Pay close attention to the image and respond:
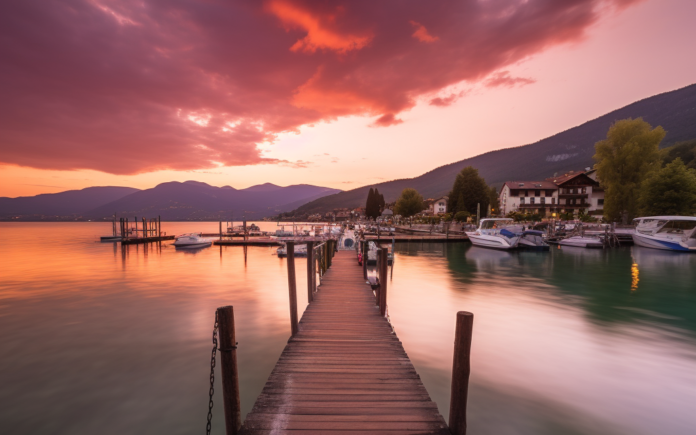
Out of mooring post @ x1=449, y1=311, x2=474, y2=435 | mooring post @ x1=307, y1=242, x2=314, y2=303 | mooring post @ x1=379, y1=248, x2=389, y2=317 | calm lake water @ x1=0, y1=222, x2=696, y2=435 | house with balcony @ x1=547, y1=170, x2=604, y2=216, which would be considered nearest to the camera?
mooring post @ x1=449, y1=311, x2=474, y2=435

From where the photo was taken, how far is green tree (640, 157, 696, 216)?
1833 inches

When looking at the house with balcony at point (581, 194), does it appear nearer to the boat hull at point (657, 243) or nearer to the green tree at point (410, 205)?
the boat hull at point (657, 243)

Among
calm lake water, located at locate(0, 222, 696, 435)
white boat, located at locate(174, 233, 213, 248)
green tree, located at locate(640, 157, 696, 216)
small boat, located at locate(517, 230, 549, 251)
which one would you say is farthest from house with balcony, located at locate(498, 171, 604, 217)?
white boat, located at locate(174, 233, 213, 248)

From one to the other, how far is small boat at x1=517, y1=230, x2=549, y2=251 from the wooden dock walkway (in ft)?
135

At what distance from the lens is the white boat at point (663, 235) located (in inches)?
1556

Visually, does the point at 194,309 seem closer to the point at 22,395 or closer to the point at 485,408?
the point at 22,395

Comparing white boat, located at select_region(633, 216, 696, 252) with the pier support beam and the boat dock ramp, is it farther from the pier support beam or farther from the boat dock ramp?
the boat dock ramp

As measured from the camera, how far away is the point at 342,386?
5.91 meters

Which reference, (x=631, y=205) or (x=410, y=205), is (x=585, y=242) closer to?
(x=631, y=205)

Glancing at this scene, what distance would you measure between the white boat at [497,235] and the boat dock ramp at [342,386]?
3898 cm

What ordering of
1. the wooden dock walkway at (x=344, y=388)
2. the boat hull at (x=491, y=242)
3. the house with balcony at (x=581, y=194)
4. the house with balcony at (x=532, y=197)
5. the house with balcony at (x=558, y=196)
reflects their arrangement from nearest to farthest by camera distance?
the wooden dock walkway at (x=344, y=388) < the boat hull at (x=491, y=242) < the house with balcony at (x=581, y=194) < the house with balcony at (x=558, y=196) < the house with balcony at (x=532, y=197)

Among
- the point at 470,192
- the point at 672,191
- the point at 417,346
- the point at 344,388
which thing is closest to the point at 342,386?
the point at 344,388

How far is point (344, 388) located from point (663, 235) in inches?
2129

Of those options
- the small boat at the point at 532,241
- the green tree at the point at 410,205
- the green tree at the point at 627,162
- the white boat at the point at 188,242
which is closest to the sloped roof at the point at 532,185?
the green tree at the point at 410,205
